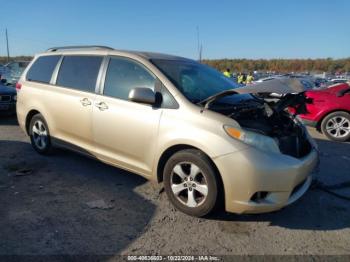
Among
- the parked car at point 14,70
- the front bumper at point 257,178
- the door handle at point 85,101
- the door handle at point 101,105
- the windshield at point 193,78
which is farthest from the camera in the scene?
the parked car at point 14,70

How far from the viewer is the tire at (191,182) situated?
328 centimetres

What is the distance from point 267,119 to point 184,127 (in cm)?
105

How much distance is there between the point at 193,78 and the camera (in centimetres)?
427

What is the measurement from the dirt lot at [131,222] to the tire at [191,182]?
155 mm

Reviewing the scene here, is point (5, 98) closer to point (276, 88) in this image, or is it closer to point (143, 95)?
point (143, 95)

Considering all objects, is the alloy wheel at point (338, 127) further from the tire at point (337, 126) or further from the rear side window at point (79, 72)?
the rear side window at point (79, 72)

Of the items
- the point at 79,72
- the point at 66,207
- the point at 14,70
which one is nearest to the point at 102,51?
the point at 79,72

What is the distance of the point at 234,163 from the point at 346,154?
4135 mm

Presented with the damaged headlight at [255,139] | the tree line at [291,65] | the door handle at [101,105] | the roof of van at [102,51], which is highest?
the roof of van at [102,51]

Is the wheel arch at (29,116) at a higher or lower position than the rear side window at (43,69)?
lower

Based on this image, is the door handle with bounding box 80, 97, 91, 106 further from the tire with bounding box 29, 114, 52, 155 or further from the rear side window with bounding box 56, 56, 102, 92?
the tire with bounding box 29, 114, 52, 155

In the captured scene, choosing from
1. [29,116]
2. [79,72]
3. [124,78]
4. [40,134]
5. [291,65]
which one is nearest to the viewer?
[124,78]

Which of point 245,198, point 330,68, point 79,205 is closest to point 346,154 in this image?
point 245,198

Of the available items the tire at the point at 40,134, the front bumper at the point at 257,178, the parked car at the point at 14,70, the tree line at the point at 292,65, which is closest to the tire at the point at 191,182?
the front bumper at the point at 257,178
